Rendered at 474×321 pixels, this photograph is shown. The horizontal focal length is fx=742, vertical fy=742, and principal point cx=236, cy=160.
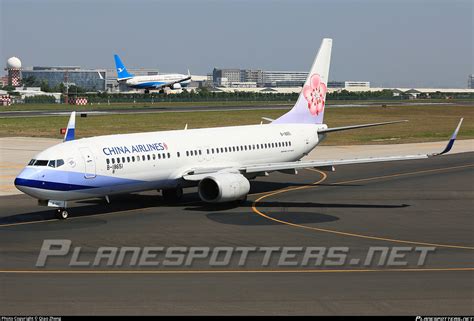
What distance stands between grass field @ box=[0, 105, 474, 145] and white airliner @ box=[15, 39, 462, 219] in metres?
35.9

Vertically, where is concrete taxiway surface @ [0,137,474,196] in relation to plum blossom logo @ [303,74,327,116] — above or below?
below

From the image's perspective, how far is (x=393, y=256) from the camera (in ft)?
97.9

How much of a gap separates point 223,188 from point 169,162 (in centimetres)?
382

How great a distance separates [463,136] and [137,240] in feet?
233

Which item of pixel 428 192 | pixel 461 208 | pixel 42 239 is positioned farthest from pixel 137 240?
pixel 428 192

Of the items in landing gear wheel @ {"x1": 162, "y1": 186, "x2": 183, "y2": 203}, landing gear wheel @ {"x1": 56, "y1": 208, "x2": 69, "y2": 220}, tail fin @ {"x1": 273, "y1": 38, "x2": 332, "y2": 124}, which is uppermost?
tail fin @ {"x1": 273, "y1": 38, "x2": 332, "y2": 124}

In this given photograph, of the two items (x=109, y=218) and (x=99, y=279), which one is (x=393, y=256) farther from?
(x=109, y=218)

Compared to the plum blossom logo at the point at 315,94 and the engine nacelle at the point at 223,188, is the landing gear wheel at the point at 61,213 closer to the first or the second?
the engine nacelle at the point at 223,188

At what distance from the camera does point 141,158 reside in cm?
4125

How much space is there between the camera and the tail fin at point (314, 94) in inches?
2135
